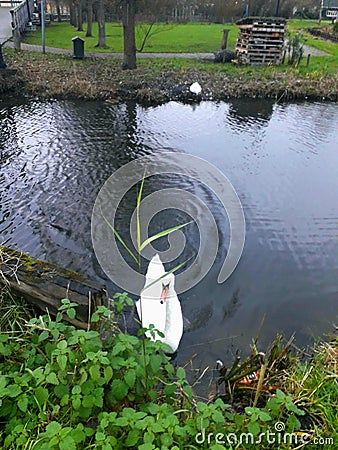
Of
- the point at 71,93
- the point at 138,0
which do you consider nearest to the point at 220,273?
the point at 71,93

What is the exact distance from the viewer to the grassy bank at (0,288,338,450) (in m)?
2.36

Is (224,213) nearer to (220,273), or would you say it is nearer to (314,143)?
(220,273)

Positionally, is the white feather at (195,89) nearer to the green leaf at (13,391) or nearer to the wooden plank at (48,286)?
the wooden plank at (48,286)

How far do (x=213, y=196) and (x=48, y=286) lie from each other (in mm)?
5621

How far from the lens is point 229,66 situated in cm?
1939

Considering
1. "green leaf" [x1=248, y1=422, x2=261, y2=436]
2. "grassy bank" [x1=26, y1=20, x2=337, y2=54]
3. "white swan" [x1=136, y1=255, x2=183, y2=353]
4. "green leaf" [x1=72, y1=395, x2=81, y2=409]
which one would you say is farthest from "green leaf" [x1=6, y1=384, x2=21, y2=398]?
"grassy bank" [x1=26, y1=20, x2=337, y2=54]

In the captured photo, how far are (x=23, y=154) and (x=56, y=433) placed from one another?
8.93 m

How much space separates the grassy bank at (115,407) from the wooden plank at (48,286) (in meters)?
0.21

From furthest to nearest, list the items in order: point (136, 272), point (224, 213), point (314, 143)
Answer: point (314, 143) → point (224, 213) → point (136, 272)

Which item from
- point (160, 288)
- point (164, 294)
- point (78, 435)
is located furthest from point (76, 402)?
point (160, 288)

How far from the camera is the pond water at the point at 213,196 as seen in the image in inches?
221

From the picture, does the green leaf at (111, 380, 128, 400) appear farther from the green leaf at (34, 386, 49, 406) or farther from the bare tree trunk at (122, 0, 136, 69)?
the bare tree trunk at (122, 0, 136, 69)

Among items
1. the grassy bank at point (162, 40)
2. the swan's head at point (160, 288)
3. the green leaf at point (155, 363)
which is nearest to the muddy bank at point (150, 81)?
the grassy bank at point (162, 40)

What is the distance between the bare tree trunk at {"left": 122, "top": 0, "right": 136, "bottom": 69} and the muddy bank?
21.4 inches
